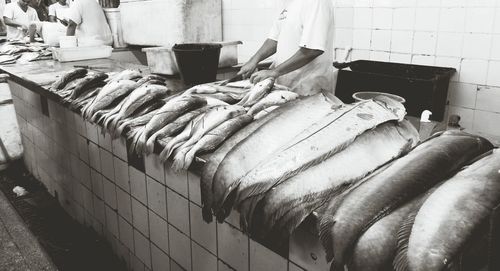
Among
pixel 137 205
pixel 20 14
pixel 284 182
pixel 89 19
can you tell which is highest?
pixel 20 14

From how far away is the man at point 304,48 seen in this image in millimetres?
3092

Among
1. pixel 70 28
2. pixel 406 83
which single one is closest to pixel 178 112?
pixel 406 83

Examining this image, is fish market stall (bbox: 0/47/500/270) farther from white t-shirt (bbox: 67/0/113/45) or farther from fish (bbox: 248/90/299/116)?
white t-shirt (bbox: 67/0/113/45)

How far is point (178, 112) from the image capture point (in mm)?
2025

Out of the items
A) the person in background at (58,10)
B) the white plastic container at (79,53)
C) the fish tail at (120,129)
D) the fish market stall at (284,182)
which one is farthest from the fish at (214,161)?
the person in background at (58,10)

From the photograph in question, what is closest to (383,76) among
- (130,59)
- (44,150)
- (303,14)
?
(303,14)

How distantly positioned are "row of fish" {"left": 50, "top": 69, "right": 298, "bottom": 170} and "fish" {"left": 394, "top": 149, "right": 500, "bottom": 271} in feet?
2.94

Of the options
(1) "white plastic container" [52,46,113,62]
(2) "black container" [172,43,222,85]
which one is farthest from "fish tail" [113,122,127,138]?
(1) "white plastic container" [52,46,113,62]

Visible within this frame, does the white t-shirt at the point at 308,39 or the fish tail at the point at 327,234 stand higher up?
the white t-shirt at the point at 308,39

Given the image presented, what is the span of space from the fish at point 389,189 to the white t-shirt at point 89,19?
590 cm

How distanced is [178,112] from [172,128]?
11 centimetres

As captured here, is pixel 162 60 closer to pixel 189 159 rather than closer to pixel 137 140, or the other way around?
pixel 137 140

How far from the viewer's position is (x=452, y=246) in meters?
0.94

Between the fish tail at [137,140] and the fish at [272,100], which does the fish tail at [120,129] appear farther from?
the fish at [272,100]
